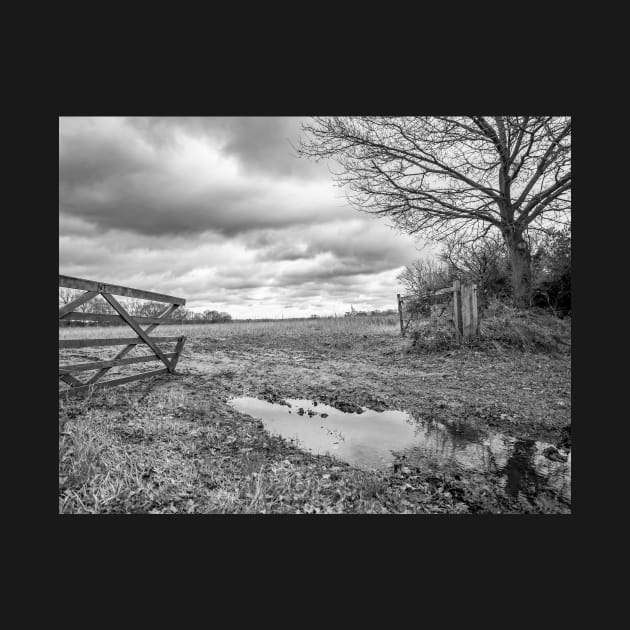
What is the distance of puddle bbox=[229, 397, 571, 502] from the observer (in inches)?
141

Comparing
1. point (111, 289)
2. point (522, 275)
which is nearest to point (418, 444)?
point (111, 289)

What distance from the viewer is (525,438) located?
4496 millimetres

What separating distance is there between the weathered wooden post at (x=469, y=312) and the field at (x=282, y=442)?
70.5 inches

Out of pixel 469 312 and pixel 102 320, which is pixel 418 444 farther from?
pixel 469 312

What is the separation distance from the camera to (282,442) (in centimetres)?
427

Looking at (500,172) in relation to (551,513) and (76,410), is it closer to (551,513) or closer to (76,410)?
(551,513)

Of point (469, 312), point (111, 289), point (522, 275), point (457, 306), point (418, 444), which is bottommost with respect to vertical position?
point (418, 444)

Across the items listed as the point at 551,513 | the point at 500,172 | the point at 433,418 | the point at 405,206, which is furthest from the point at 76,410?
the point at 500,172

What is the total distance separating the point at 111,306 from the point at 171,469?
3575 mm

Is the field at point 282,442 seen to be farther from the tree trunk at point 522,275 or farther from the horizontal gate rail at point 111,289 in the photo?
the tree trunk at point 522,275

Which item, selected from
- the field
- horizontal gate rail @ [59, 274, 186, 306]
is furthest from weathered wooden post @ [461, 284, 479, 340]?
horizontal gate rail @ [59, 274, 186, 306]

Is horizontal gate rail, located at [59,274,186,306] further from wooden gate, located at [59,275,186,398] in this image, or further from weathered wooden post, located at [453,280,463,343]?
weathered wooden post, located at [453,280,463,343]

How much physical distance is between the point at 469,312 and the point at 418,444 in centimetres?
768

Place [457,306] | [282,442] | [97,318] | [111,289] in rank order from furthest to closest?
[457,306] < [111,289] < [97,318] < [282,442]
